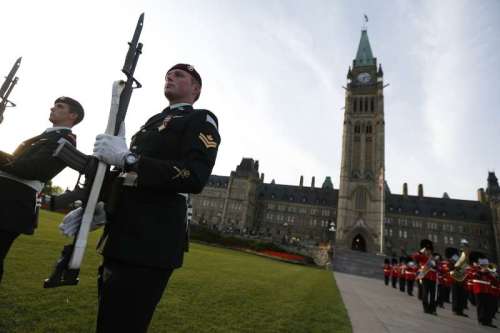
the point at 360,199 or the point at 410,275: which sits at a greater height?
the point at 360,199

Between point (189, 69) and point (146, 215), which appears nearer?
point (146, 215)

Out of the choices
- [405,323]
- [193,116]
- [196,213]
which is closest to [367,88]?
[196,213]

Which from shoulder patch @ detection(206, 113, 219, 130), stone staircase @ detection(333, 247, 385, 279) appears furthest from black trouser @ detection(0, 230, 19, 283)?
stone staircase @ detection(333, 247, 385, 279)

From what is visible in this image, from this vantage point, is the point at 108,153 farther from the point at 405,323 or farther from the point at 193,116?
the point at 405,323

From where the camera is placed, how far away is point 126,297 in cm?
193

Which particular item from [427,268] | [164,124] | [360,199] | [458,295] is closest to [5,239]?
[164,124]

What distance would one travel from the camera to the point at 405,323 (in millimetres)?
7730

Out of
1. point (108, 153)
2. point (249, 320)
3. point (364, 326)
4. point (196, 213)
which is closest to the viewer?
point (108, 153)

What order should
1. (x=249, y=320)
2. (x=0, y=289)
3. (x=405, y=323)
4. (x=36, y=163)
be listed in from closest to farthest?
(x=36, y=163), (x=0, y=289), (x=249, y=320), (x=405, y=323)

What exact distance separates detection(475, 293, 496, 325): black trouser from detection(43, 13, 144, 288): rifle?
44.5 feet

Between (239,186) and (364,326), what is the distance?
7936cm

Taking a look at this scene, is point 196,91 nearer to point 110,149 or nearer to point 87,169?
point 110,149

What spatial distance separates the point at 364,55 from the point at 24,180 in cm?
9225

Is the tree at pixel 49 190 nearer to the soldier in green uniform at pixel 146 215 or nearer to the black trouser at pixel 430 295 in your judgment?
the soldier in green uniform at pixel 146 215
